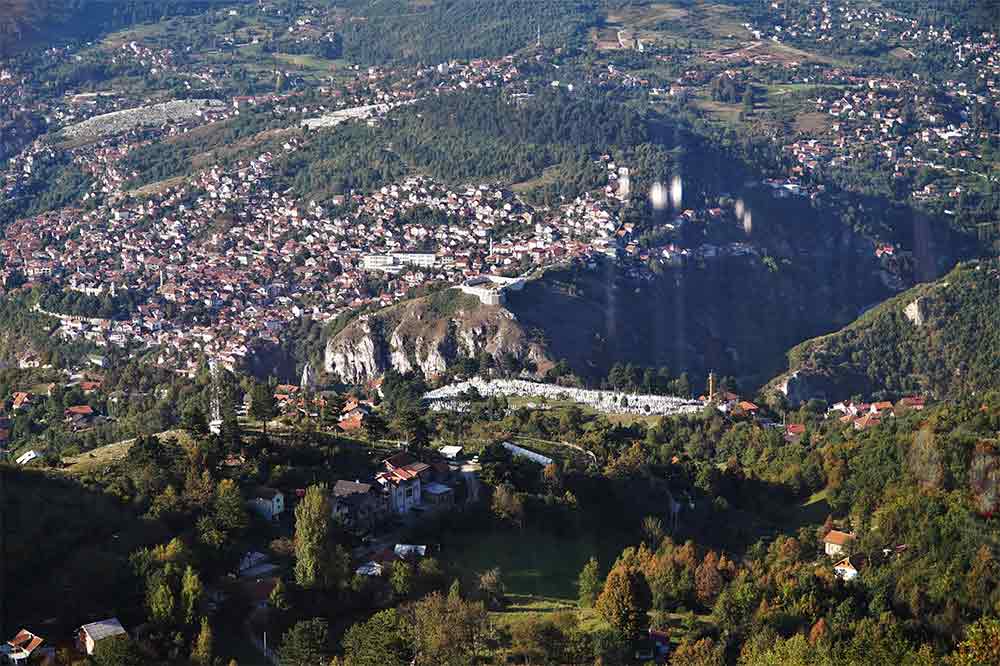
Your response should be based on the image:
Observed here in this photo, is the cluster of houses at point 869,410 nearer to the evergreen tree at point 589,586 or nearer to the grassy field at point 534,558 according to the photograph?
the grassy field at point 534,558

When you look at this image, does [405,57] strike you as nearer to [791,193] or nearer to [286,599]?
[791,193]

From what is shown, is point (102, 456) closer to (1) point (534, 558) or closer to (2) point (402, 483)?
(2) point (402, 483)

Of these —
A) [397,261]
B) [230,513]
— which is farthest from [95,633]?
[397,261]

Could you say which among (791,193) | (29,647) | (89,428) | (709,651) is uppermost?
(29,647)

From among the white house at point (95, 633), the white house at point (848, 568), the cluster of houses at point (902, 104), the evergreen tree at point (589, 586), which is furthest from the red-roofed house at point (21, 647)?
the cluster of houses at point (902, 104)

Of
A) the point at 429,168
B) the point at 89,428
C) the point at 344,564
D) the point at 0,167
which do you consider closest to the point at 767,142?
the point at 429,168

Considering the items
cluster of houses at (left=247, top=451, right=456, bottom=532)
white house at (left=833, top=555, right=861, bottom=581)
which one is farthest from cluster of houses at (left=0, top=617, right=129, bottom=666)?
white house at (left=833, top=555, right=861, bottom=581)
